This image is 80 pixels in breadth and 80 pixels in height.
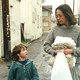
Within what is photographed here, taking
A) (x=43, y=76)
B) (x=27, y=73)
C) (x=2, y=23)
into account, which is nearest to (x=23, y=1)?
(x=2, y=23)

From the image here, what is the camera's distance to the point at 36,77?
5.39 metres

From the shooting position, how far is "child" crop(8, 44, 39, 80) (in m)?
5.38

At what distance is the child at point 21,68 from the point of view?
538 cm

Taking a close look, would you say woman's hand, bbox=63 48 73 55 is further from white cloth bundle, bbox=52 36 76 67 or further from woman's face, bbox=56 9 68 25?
woman's face, bbox=56 9 68 25

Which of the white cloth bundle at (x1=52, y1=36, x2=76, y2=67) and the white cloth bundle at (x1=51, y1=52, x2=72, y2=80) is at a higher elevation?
the white cloth bundle at (x1=52, y1=36, x2=76, y2=67)

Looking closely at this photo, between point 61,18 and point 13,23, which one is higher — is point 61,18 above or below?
above

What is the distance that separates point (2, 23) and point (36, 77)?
11611 mm

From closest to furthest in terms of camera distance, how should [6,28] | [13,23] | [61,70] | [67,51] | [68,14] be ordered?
[61,70]
[67,51]
[68,14]
[6,28]
[13,23]

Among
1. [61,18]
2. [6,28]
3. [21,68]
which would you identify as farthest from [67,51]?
[6,28]

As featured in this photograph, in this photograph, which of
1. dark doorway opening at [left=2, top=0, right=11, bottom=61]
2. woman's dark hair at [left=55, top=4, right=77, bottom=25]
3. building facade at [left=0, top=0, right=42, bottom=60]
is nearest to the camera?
woman's dark hair at [left=55, top=4, right=77, bottom=25]

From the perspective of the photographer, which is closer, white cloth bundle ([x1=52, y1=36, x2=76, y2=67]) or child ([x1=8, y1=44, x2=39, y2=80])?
white cloth bundle ([x1=52, y1=36, x2=76, y2=67])

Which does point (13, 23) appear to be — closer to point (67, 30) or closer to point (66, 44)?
point (67, 30)

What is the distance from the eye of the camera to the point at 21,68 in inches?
212

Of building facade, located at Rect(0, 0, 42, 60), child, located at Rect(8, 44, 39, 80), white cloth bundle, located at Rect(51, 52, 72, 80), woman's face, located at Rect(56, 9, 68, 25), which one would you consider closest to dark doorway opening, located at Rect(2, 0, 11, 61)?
building facade, located at Rect(0, 0, 42, 60)
